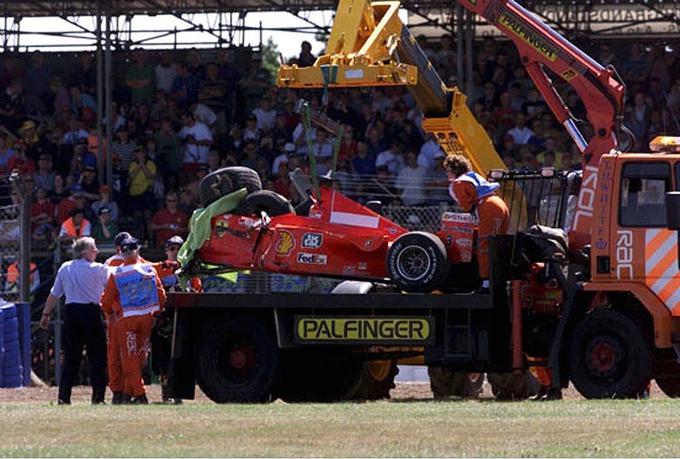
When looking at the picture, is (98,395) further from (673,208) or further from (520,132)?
(520,132)

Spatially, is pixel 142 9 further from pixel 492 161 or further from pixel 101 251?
pixel 492 161

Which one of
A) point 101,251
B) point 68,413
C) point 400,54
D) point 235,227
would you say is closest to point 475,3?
point 400,54

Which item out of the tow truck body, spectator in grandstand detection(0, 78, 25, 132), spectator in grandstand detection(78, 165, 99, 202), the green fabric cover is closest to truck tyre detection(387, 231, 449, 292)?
the tow truck body

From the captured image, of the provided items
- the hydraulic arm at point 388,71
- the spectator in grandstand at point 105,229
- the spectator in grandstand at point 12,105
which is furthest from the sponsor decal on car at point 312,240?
the spectator in grandstand at point 12,105

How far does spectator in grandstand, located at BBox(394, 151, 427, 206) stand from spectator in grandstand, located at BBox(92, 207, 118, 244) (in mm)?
4079

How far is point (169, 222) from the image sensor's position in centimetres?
2678

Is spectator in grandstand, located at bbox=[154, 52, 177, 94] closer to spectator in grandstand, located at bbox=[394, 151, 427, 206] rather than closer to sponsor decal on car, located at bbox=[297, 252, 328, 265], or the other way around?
spectator in grandstand, located at bbox=[394, 151, 427, 206]

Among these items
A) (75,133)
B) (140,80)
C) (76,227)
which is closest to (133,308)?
(76,227)

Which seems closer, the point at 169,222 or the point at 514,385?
the point at 514,385

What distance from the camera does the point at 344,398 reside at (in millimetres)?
18688

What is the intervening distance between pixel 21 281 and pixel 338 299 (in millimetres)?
7647

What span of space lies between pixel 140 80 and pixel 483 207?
15.7 meters

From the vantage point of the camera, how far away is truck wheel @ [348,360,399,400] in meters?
18.9

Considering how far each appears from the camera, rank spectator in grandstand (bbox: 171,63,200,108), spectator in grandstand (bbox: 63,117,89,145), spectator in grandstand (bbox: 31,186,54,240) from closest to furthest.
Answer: spectator in grandstand (bbox: 31,186,54,240), spectator in grandstand (bbox: 63,117,89,145), spectator in grandstand (bbox: 171,63,200,108)
